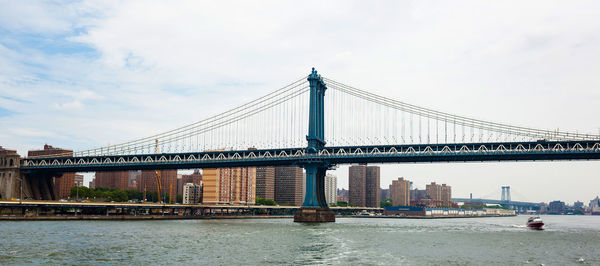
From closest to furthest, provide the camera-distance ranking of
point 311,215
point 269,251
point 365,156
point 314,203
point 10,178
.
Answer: point 269,251 → point 311,215 → point 314,203 → point 365,156 → point 10,178

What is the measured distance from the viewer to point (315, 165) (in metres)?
112

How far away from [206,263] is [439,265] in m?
18.4

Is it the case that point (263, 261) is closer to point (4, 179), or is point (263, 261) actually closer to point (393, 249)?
point (393, 249)

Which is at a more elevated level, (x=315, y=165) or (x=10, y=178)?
(x=315, y=165)

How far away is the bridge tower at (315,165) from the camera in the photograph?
361 ft

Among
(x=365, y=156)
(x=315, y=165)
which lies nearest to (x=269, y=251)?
(x=315, y=165)

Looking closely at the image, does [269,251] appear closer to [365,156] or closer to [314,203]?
[314,203]

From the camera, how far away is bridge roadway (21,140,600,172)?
103 m

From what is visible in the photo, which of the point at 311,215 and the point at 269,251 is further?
the point at 311,215

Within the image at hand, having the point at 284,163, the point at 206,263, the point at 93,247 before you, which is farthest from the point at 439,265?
the point at 284,163

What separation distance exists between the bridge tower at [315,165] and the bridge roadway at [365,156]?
1404 mm

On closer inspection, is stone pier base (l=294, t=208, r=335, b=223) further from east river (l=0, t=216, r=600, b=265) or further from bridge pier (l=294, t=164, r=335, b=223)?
east river (l=0, t=216, r=600, b=265)

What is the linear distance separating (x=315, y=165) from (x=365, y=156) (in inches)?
403

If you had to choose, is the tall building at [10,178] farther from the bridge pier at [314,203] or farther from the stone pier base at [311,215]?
the stone pier base at [311,215]
